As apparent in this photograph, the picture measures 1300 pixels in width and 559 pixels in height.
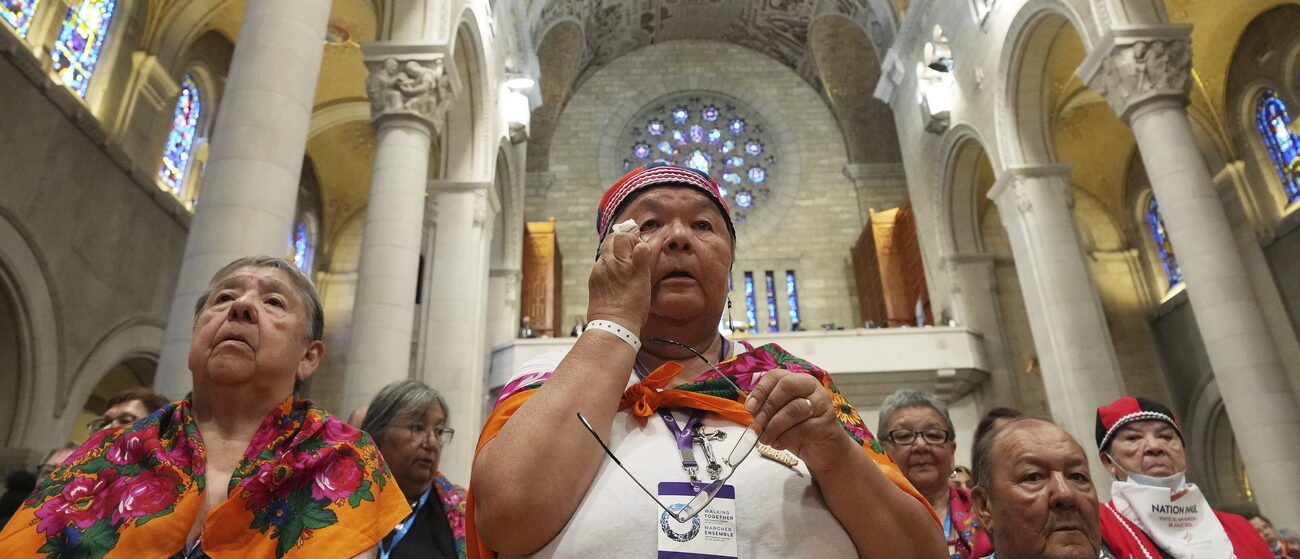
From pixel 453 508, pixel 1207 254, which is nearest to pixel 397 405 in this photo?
pixel 453 508

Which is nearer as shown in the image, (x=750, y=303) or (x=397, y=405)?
(x=397, y=405)

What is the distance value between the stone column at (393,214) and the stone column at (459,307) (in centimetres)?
181

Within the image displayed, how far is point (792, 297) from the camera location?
55.0 feet

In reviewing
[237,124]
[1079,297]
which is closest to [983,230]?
[1079,297]

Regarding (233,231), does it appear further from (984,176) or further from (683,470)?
(984,176)

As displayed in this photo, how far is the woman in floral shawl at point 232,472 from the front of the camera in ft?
4.58

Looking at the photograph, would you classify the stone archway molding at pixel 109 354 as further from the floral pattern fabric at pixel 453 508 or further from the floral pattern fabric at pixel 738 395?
the floral pattern fabric at pixel 738 395

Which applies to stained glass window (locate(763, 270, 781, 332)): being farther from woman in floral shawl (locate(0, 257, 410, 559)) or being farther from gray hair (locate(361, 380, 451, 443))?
woman in floral shawl (locate(0, 257, 410, 559))

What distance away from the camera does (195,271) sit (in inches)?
159

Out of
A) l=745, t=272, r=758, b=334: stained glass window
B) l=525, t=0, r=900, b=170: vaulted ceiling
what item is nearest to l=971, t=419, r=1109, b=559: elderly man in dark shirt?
l=745, t=272, r=758, b=334: stained glass window

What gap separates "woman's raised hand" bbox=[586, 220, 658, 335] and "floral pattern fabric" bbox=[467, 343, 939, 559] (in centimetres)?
15

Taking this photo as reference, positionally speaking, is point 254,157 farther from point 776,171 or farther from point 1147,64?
point 776,171

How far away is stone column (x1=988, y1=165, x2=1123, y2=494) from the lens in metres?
9.26

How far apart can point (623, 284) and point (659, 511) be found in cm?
32
